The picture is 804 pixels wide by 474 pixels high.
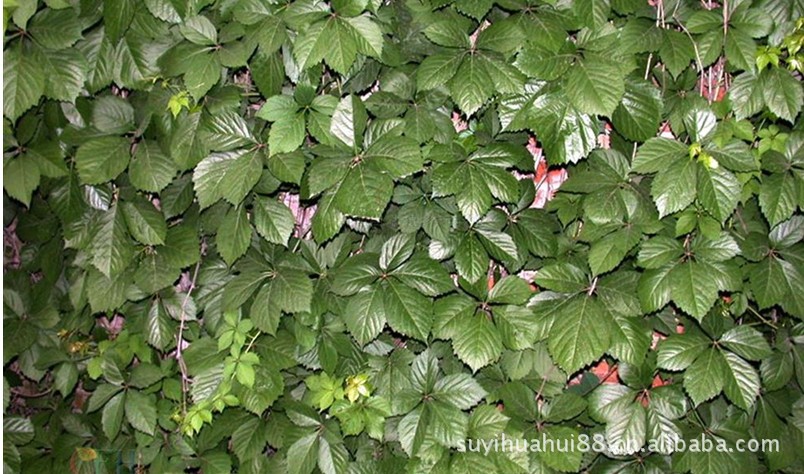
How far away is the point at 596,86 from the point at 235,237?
2.72ft

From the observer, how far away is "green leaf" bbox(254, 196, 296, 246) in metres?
1.54

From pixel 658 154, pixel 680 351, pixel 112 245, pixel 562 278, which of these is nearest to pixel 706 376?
pixel 680 351

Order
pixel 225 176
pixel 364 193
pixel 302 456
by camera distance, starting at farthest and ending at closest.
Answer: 1. pixel 302 456
2. pixel 225 176
3. pixel 364 193

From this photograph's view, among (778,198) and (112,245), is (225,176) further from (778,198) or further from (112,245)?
(778,198)

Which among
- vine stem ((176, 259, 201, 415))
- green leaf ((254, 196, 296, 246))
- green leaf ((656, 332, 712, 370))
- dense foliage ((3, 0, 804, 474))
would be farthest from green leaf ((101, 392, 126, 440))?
green leaf ((656, 332, 712, 370))

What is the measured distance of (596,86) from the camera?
1412mm

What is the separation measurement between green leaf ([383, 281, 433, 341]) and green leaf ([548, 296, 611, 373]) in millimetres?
273

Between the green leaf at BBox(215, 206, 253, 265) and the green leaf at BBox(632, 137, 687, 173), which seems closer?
the green leaf at BBox(632, 137, 687, 173)

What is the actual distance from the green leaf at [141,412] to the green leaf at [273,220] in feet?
1.82

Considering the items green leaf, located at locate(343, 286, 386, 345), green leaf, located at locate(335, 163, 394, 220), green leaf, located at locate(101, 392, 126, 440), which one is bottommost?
green leaf, located at locate(101, 392, 126, 440)

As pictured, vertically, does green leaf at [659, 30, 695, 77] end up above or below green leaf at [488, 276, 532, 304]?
above

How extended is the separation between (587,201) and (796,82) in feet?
1.65

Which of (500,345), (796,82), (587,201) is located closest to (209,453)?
(500,345)

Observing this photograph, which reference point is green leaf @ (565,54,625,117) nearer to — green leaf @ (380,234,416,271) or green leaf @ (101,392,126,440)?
green leaf @ (380,234,416,271)
